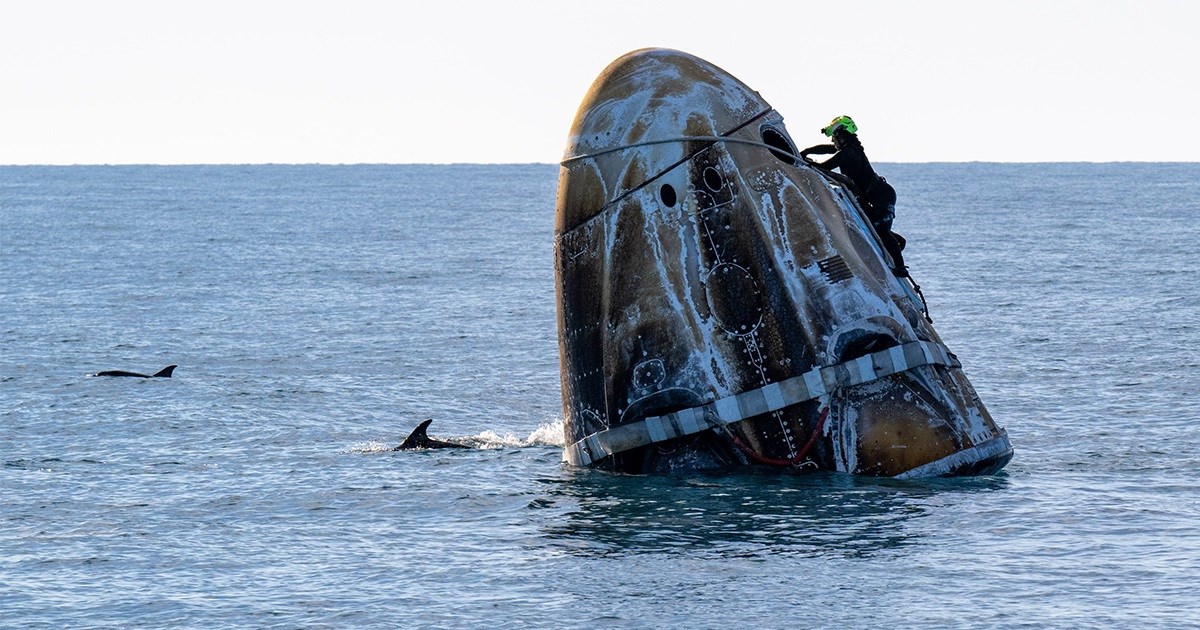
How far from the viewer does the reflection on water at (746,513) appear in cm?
1518

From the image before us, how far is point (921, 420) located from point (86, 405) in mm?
A: 15492

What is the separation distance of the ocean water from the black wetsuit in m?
2.79

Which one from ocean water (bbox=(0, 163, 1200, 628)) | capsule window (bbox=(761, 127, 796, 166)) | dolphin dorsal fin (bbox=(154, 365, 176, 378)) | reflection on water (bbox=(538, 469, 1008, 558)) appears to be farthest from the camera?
dolphin dorsal fin (bbox=(154, 365, 176, 378))

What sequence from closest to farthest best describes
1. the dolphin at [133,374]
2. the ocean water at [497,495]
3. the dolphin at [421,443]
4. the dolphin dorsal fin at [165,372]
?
1. the ocean water at [497,495]
2. the dolphin at [421,443]
3. the dolphin at [133,374]
4. the dolphin dorsal fin at [165,372]

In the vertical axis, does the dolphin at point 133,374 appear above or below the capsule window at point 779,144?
below

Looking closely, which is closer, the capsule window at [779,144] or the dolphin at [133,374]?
the capsule window at [779,144]

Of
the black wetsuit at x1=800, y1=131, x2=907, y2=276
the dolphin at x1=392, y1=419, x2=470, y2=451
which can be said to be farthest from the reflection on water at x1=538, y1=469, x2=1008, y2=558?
the dolphin at x1=392, y1=419, x2=470, y2=451

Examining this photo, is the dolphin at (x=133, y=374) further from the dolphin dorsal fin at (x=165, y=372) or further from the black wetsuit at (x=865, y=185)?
the black wetsuit at (x=865, y=185)

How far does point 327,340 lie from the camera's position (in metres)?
37.5

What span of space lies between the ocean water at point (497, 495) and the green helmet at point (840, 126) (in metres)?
3.86

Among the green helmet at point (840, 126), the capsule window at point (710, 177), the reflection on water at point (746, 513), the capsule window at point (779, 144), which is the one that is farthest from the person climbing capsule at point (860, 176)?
the reflection on water at point (746, 513)

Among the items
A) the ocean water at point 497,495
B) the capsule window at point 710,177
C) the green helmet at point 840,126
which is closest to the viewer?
the ocean water at point 497,495

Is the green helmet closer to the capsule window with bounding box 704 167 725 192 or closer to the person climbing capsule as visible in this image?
the person climbing capsule

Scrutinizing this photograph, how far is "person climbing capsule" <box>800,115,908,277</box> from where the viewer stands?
17.9 meters
